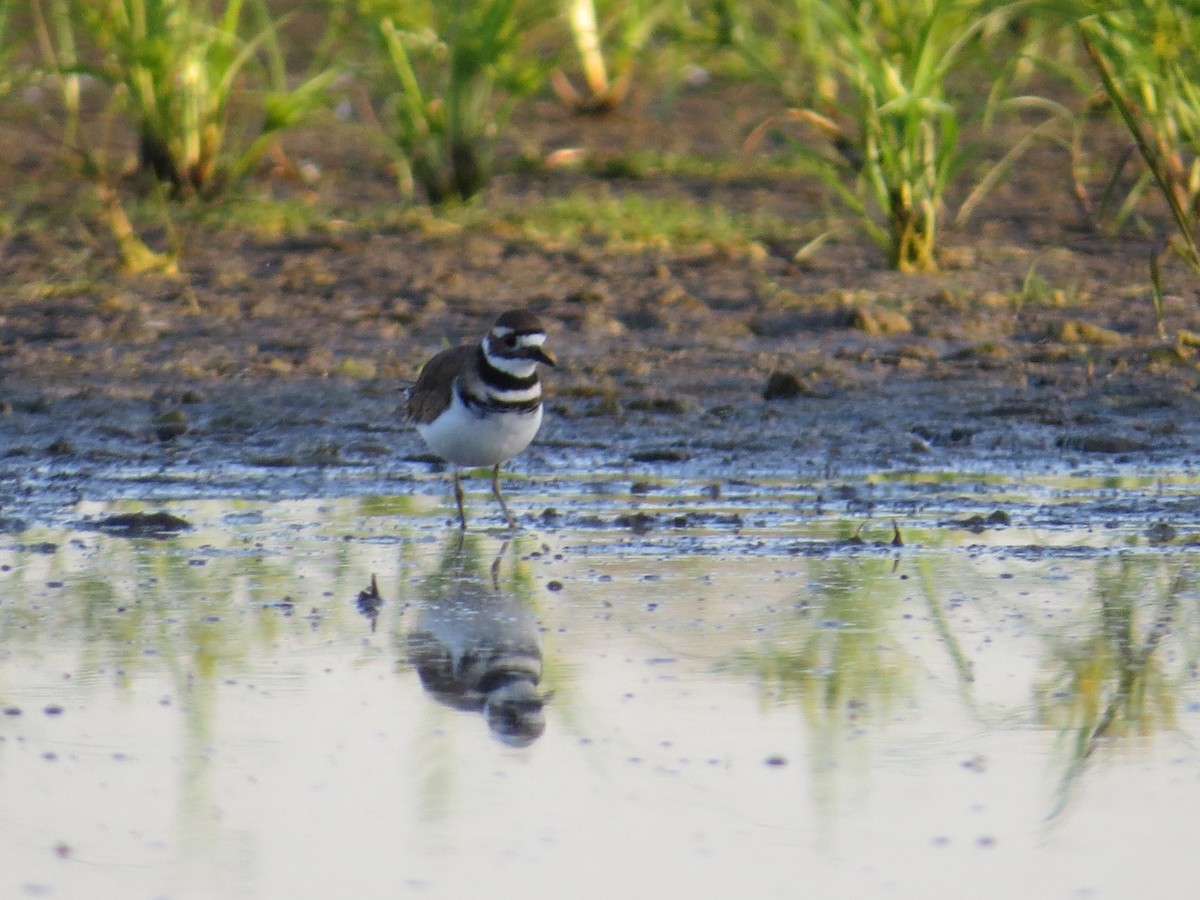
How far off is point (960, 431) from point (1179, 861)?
3.90 metres

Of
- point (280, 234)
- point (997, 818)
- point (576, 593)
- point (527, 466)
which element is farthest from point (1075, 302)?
point (997, 818)

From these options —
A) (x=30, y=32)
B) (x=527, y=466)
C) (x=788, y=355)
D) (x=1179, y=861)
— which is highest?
(x=30, y=32)

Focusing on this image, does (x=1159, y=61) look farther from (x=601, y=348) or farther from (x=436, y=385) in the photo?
(x=436, y=385)

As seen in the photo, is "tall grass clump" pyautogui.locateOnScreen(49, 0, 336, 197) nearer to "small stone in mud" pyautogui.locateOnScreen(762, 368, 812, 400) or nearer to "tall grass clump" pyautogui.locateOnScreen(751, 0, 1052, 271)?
"tall grass clump" pyautogui.locateOnScreen(751, 0, 1052, 271)

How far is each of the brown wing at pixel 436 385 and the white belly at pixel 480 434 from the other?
0.10m

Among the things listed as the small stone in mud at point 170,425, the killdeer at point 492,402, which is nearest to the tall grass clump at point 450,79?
the small stone in mud at point 170,425

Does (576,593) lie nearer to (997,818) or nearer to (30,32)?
(997,818)

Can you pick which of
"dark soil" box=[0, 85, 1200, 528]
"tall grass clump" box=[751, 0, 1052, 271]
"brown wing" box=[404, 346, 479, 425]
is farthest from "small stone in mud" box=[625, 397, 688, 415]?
"tall grass clump" box=[751, 0, 1052, 271]

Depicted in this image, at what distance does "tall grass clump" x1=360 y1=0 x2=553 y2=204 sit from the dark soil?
0.39 m

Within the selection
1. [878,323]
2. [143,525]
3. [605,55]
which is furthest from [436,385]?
[605,55]

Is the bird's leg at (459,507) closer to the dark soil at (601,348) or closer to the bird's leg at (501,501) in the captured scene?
the bird's leg at (501,501)

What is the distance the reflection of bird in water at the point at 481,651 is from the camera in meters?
4.55

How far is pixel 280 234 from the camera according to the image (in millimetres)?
10484

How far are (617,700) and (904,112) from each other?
4801mm
